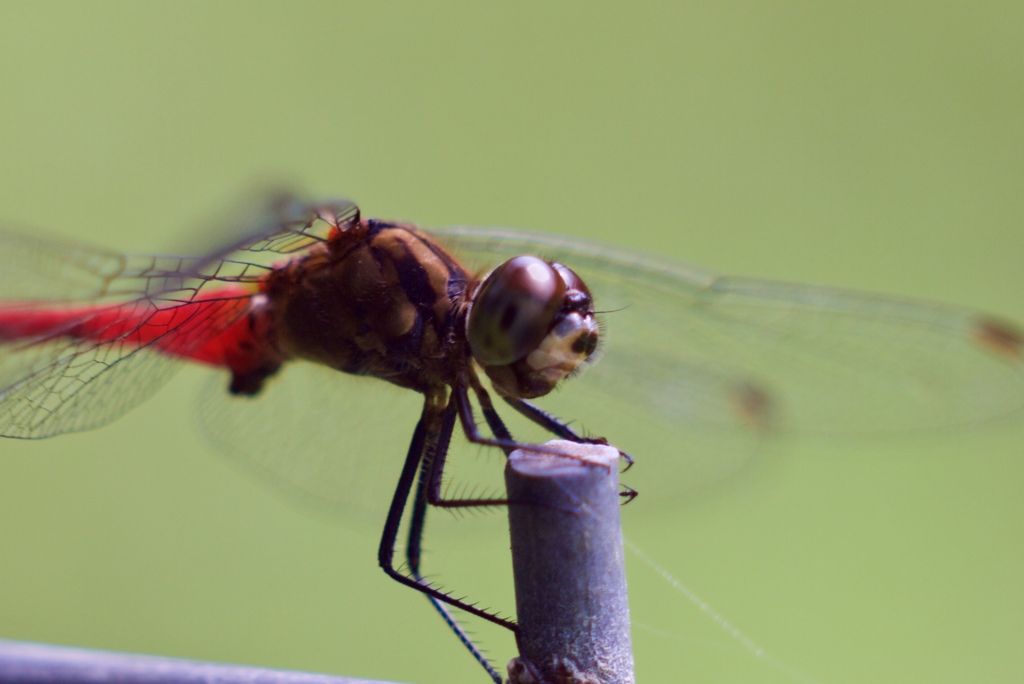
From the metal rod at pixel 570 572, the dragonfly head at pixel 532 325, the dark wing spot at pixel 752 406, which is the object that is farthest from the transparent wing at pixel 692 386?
the metal rod at pixel 570 572

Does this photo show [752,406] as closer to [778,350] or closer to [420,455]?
[778,350]

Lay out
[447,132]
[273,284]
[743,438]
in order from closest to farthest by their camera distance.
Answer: [273,284] → [743,438] → [447,132]

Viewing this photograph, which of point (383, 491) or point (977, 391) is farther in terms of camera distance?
point (383, 491)

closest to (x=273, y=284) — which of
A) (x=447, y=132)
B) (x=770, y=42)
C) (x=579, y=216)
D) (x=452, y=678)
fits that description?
(x=452, y=678)

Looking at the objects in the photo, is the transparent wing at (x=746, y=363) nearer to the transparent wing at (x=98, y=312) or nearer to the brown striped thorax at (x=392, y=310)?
the brown striped thorax at (x=392, y=310)

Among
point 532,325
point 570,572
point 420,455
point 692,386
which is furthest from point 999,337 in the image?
point 570,572

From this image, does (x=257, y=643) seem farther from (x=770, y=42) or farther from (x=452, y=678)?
(x=770, y=42)

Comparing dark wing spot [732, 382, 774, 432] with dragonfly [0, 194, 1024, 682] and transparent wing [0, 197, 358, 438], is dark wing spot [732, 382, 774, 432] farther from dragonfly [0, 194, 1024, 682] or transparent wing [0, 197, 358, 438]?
transparent wing [0, 197, 358, 438]
